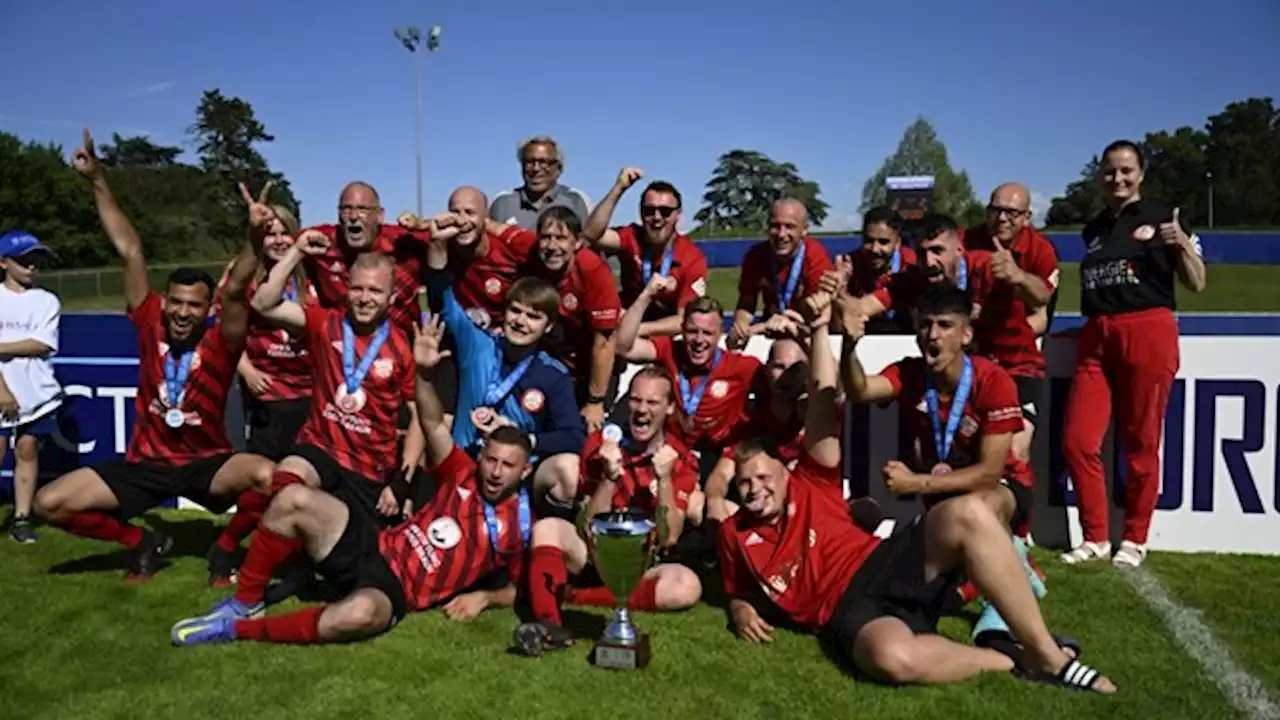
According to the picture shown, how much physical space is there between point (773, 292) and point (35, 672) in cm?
409

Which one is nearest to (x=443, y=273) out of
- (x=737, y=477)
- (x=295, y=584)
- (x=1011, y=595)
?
(x=295, y=584)

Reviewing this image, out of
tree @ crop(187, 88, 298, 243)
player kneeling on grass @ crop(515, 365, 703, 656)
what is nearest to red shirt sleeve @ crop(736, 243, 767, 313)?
player kneeling on grass @ crop(515, 365, 703, 656)

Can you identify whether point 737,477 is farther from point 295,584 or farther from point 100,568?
point 100,568

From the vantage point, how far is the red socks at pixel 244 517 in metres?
5.16

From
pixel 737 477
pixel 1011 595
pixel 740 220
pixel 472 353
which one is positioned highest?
pixel 740 220

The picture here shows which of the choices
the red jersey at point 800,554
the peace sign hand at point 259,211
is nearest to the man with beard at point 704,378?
the red jersey at point 800,554

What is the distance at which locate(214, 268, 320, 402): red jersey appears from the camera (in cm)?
567

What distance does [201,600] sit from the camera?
197 inches

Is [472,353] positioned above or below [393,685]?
above

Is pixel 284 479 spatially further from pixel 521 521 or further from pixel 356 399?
pixel 521 521

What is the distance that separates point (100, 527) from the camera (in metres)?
5.28

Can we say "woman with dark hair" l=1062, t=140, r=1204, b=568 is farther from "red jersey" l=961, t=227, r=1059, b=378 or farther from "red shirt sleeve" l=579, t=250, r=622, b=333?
"red shirt sleeve" l=579, t=250, r=622, b=333

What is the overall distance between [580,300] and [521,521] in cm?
158

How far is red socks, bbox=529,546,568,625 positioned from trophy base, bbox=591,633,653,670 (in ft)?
1.06
